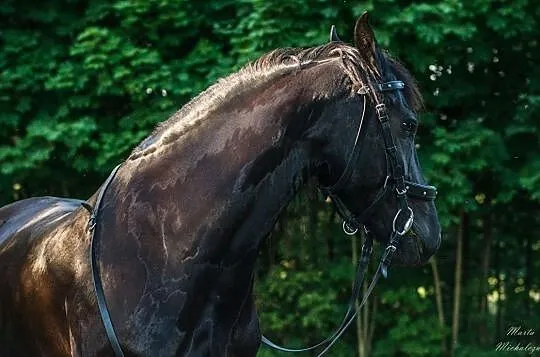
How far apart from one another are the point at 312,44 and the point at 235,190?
11.9ft

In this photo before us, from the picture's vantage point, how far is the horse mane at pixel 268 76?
276cm

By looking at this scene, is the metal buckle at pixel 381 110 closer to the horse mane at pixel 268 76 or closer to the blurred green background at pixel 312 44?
the horse mane at pixel 268 76

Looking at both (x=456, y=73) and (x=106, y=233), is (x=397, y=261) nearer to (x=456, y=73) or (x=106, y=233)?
(x=106, y=233)

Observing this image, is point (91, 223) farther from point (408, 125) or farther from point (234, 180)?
point (408, 125)

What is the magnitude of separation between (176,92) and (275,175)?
3.83 m

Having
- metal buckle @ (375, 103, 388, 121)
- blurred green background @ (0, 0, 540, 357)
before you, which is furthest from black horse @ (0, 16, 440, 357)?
blurred green background @ (0, 0, 540, 357)

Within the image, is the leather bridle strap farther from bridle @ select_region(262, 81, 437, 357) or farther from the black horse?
bridle @ select_region(262, 81, 437, 357)

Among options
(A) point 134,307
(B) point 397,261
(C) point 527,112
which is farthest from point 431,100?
(A) point 134,307

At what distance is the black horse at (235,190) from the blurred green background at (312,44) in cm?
311

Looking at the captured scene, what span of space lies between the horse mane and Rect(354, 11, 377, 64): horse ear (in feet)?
0.08

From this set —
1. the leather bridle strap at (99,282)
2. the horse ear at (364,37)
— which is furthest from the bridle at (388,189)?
the leather bridle strap at (99,282)

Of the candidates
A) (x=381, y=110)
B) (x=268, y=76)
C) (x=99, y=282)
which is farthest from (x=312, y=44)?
(x=99, y=282)

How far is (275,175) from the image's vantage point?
8.86 feet

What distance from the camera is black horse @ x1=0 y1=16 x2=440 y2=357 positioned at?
106 inches
